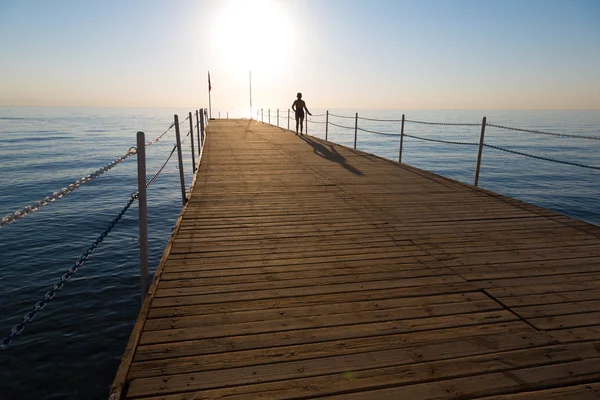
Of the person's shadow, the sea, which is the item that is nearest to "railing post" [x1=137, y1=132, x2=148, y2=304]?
the sea

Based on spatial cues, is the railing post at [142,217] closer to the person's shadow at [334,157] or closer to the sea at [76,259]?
the sea at [76,259]

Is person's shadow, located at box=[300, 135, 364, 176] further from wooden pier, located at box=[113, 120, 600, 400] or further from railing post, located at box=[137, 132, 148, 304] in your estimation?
railing post, located at box=[137, 132, 148, 304]

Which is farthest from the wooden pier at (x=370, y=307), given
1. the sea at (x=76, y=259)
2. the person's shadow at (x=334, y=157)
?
the person's shadow at (x=334, y=157)

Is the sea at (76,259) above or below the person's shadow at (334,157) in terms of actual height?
below

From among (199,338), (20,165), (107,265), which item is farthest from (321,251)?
(20,165)

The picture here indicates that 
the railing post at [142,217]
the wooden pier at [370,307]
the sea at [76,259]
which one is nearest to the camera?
the wooden pier at [370,307]

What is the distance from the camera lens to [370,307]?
9.44 feet

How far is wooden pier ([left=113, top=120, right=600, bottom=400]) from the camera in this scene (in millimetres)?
2113

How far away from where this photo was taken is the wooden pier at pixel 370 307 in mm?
2113

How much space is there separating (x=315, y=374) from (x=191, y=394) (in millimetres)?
715

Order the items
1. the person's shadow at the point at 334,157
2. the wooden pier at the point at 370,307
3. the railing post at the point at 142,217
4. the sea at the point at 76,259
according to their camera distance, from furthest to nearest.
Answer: the person's shadow at the point at 334,157
the sea at the point at 76,259
the railing post at the point at 142,217
the wooden pier at the point at 370,307

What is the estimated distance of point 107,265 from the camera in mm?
8719

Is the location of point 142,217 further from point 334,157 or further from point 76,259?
point 334,157

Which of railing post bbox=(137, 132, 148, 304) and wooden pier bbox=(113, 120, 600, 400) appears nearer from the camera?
wooden pier bbox=(113, 120, 600, 400)
